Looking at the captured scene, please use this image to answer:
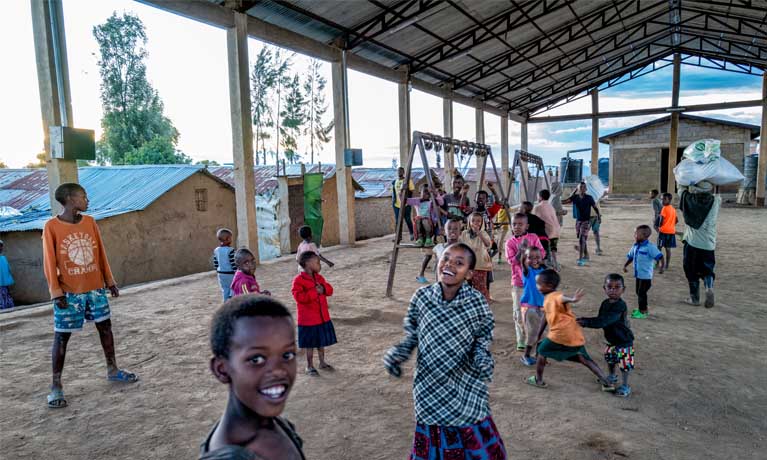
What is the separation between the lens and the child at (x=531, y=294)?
410 cm

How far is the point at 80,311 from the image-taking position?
146 inches

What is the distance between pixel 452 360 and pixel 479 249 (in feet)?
10.1

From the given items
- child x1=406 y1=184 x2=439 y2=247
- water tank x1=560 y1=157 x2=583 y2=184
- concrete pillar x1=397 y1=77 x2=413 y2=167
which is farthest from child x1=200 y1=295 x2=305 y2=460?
water tank x1=560 y1=157 x2=583 y2=184

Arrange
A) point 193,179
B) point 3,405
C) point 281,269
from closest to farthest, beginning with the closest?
point 3,405 → point 281,269 → point 193,179

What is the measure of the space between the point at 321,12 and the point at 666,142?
20600 millimetres

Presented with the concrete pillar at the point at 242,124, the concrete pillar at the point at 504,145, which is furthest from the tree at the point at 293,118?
the concrete pillar at the point at 242,124

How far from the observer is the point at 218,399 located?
3764 millimetres

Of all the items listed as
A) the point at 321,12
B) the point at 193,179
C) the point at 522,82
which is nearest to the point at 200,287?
the point at 321,12

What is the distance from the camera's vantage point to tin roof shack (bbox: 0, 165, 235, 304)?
11219 mm

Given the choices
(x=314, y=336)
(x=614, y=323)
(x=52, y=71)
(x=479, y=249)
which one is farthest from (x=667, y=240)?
(x=52, y=71)

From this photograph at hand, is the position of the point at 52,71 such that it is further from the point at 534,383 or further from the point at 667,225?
the point at 667,225

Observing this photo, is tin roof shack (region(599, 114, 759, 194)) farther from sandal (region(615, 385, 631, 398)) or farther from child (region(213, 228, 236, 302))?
child (region(213, 228, 236, 302))

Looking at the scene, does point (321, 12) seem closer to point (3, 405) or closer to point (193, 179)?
point (193, 179)

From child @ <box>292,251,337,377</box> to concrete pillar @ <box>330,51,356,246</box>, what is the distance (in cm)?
801
